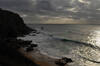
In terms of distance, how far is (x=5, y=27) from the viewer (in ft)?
141

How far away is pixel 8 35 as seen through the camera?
144ft

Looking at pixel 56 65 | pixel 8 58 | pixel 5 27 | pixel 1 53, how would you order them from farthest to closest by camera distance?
pixel 5 27 < pixel 56 65 < pixel 1 53 < pixel 8 58

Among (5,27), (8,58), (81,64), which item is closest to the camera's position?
(8,58)

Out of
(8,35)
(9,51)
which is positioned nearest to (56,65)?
(9,51)

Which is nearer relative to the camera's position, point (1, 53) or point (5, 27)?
point (1, 53)

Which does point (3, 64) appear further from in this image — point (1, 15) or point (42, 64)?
point (1, 15)

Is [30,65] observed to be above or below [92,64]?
above

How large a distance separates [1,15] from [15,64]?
39000 mm

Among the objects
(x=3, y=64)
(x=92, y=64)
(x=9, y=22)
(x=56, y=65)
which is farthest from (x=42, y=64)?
(x=9, y=22)

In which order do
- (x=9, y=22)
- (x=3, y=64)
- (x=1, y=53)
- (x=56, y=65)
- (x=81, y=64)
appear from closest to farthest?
(x=3, y=64) < (x=1, y=53) < (x=56, y=65) < (x=81, y=64) < (x=9, y=22)

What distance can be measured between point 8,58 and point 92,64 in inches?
596

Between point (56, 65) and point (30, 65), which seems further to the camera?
point (56, 65)

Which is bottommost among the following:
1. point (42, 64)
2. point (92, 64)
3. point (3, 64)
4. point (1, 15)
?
point (92, 64)

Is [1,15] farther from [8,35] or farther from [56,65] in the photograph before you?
[56,65]
